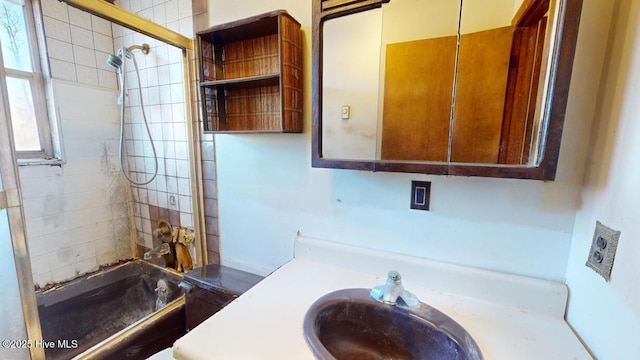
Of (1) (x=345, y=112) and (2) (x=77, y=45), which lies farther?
(2) (x=77, y=45)

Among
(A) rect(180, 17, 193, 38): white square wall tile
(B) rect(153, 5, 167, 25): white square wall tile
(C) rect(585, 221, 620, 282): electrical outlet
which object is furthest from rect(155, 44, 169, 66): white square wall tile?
(C) rect(585, 221, 620, 282): electrical outlet

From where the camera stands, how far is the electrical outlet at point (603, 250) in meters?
0.54

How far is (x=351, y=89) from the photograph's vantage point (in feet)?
3.05

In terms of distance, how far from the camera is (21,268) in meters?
0.81

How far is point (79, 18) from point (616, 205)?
267cm

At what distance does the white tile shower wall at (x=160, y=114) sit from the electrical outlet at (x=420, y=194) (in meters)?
1.28

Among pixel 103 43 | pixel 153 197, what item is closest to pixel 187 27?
pixel 103 43

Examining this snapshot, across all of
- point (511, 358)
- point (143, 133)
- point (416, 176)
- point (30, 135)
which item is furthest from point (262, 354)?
point (30, 135)

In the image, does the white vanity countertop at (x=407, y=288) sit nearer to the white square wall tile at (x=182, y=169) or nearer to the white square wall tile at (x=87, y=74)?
the white square wall tile at (x=182, y=169)

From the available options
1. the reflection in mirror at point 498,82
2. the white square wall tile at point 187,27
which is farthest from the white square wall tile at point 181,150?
the reflection in mirror at point 498,82

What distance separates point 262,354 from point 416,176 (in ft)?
2.25

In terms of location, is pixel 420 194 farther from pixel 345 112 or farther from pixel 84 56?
pixel 84 56

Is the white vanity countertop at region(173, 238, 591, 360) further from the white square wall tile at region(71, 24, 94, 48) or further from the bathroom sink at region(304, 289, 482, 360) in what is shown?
the white square wall tile at region(71, 24, 94, 48)

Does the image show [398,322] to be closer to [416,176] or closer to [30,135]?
[416,176]
